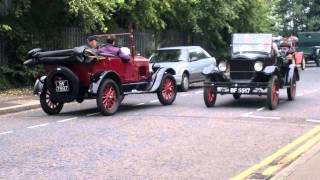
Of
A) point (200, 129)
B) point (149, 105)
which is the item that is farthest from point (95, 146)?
point (149, 105)

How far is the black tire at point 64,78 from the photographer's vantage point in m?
13.0

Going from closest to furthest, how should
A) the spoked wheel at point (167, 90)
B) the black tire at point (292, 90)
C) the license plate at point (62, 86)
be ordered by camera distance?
the license plate at point (62, 86) < the spoked wheel at point (167, 90) < the black tire at point (292, 90)

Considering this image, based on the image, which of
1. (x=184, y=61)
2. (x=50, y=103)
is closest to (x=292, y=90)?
(x=184, y=61)

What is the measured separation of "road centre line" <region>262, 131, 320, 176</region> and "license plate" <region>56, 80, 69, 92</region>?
554 cm

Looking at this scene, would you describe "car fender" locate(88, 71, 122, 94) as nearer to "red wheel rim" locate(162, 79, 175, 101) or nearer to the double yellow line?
"red wheel rim" locate(162, 79, 175, 101)

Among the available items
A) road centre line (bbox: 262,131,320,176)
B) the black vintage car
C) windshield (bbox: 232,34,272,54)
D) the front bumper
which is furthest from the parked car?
road centre line (bbox: 262,131,320,176)

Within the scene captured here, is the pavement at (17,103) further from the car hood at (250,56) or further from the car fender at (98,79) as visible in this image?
the car hood at (250,56)

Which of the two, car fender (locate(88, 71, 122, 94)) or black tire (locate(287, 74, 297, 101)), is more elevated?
car fender (locate(88, 71, 122, 94))

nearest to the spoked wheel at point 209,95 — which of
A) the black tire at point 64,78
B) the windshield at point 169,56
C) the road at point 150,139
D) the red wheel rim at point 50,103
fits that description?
the road at point 150,139

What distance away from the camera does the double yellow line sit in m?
7.57

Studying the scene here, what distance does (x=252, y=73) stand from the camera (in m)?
14.6

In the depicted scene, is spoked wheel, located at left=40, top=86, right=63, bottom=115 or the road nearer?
the road

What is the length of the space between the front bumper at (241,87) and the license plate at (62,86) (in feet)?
11.1

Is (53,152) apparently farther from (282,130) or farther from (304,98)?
(304,98)
